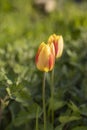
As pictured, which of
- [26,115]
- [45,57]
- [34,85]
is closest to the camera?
[45,57]

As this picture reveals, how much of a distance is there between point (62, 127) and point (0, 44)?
46.9 inches

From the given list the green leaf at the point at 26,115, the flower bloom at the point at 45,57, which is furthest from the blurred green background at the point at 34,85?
the flower bloom at the point at 45,57

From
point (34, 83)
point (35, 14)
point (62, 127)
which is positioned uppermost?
point (35, 14)

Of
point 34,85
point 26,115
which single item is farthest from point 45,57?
point 34,85

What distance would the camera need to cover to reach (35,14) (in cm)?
560

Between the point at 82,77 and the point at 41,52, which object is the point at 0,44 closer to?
the point at 82,77

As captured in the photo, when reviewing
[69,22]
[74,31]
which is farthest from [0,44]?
[69,22]

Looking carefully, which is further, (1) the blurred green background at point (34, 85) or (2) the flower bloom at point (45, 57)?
(1) the blurred green background at point (34, 85)

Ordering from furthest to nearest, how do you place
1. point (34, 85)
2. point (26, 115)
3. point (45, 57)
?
1. point (34, 85)
2. point (26, 115)
3. point (45, 57)

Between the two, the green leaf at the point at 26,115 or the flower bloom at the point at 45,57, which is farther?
the green leaf at the point at 26,115

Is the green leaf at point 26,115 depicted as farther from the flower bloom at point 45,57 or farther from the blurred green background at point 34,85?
the flower bloom at point 45,57

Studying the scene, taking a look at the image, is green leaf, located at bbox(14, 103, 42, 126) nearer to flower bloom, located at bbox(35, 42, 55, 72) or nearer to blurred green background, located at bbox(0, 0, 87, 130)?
blurred green background, located at bbox(0, 0, 87, 130)

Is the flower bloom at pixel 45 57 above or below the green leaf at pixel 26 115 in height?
above

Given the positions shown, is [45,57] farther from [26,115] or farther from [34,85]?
[34,85]
